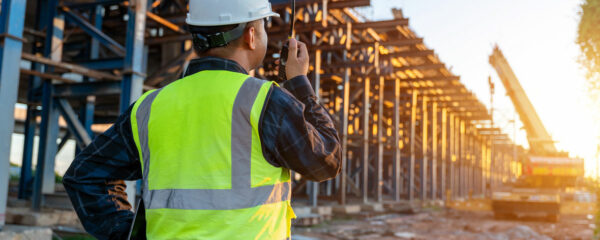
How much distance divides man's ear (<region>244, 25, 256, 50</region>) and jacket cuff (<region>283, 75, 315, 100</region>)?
0.51ft

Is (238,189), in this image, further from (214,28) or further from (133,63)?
(133,63)

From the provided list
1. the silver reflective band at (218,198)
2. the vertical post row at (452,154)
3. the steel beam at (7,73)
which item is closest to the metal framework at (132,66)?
the steel beam at (7,73)

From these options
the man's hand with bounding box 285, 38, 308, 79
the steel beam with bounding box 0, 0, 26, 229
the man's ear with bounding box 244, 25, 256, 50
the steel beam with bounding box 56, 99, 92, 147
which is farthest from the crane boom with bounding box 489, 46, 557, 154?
the man's ear with bounding box 244, 25, 256, 50

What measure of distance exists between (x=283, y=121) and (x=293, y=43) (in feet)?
1.15

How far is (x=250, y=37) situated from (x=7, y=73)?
18.5 feet

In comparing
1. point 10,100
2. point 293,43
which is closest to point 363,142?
point 10,100

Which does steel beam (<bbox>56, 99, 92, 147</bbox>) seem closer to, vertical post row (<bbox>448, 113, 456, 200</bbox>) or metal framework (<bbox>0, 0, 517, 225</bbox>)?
metal framework (<bbox>0, 0, 517, 225</bbox>)

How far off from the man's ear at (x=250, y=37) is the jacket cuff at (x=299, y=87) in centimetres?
15

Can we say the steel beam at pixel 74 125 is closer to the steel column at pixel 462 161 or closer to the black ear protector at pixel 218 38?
the black ear protector at pixel 218 38

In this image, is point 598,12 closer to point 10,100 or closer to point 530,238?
point 530,238

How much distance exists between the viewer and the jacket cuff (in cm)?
164

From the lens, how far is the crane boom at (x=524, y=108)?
18422 millimetres

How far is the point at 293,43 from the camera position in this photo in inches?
68.0

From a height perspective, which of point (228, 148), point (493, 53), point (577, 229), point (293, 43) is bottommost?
point (577, 229)
